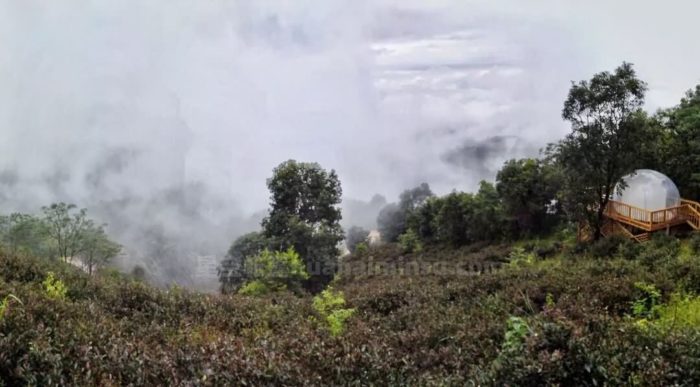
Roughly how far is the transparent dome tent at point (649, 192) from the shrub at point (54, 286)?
1402 cm

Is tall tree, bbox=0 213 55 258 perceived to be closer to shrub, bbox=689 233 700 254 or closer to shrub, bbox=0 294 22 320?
shrub, bbox=0 294 22 320

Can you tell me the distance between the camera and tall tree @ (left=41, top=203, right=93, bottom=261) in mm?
28891

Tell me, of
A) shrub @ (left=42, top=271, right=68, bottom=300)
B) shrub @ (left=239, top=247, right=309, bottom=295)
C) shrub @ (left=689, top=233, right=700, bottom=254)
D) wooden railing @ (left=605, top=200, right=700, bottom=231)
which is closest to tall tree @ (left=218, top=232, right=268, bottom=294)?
shrub @ (left=239, top=247, right=309, bottom=295)

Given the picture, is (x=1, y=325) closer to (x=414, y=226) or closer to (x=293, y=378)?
(x=293, y=378)

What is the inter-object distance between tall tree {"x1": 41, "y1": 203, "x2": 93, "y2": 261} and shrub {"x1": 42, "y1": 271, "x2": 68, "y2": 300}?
79.3 feet

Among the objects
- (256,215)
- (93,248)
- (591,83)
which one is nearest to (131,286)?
(591,83)

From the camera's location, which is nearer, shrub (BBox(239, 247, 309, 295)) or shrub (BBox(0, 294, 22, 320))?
shrub (BBox(0, 294, 22, 320))

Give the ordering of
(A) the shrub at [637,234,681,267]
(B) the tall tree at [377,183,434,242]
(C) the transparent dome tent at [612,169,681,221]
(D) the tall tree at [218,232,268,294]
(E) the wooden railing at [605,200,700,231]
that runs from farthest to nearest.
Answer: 1. (B) the tall tree at [377,183,434,242]
2. (D) the tall tree at [218,232,268,294]
3. (C) the transparent dome tent at [612,169,681,221]
4. (E) the wooden railing at [605,200,700,231]
5. (A) the shrub at [637,234,681,267]

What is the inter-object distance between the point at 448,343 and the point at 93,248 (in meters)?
29.8

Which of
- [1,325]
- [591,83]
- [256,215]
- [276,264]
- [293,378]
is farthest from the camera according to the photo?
[256,215]

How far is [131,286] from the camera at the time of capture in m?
7.05

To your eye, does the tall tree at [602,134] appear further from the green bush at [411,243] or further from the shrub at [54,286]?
the green bush at [411,243]

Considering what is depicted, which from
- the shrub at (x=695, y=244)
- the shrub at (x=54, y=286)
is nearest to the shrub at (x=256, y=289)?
the shrub at (x=54, y=286)

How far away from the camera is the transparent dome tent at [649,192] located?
1590cm
